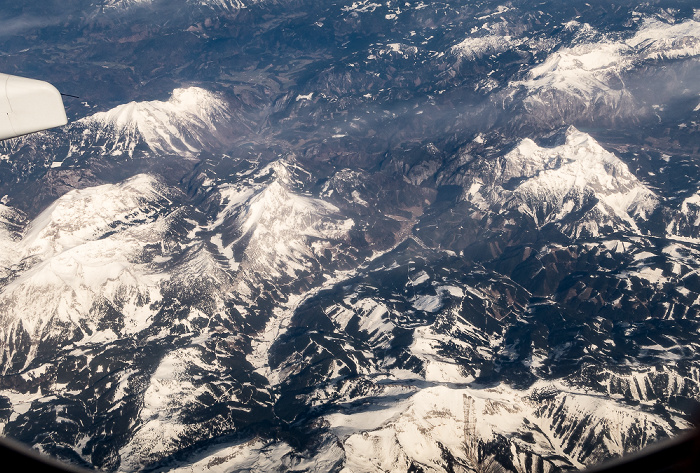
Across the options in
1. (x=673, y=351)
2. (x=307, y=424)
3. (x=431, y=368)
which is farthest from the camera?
(x=673, y=351)

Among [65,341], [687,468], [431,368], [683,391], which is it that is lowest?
[65,341]

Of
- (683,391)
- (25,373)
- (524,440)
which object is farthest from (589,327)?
(25,373)

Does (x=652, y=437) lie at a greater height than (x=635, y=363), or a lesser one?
greater

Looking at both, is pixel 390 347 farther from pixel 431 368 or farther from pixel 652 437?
pixel 652 437

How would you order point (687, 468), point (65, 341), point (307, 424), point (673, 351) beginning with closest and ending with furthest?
point (687, 468) → point (307, 424) → point (673, 351) → point (65, 341)

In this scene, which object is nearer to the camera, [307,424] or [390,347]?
[307,424]

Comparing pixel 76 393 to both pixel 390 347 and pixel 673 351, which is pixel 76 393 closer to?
pixel 390 347

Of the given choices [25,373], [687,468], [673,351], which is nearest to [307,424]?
[25,373]
